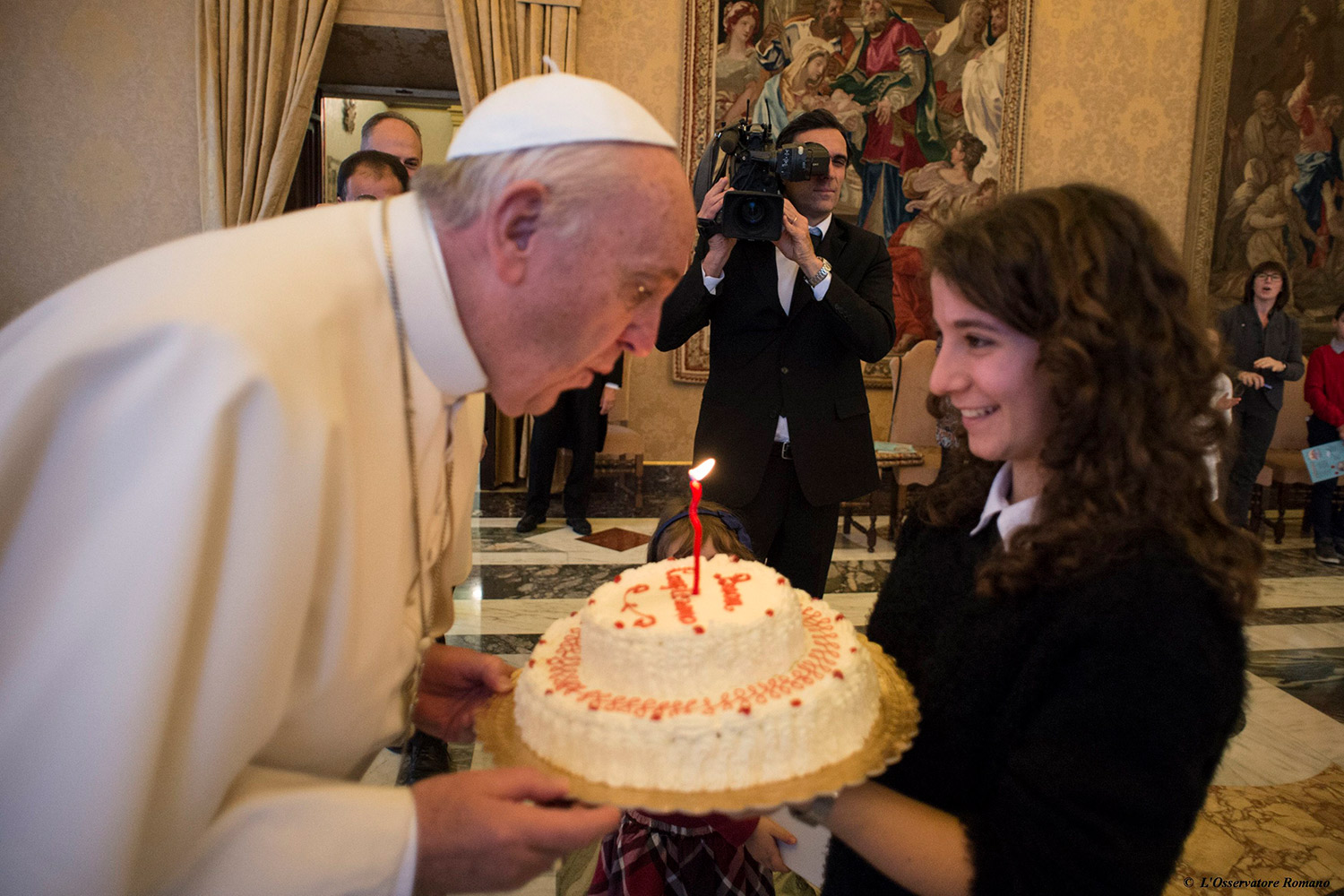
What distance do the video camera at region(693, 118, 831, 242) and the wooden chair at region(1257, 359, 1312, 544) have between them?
601 centimetres

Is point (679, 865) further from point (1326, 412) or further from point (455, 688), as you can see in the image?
point (1326, 412)

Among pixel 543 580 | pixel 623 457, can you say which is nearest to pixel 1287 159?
pixel 623 457

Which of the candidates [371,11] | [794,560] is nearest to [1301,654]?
[794,560]

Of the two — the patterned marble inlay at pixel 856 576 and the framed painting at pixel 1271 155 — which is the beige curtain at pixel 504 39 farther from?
the framed painting at pixel 1271 155

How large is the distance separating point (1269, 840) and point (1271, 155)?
7723mm

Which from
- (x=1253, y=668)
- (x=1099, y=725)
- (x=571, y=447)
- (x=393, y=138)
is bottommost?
(x=1253, y=668)

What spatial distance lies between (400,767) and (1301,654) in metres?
4.50

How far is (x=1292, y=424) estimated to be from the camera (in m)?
7.46

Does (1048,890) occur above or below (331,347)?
below

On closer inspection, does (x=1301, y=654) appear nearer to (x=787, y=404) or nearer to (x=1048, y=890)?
(x=787, y=404)

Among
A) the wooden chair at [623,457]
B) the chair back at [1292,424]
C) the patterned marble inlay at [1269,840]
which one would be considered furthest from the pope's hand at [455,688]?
the chair back at [1292,424]

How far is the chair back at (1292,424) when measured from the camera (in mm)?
7418

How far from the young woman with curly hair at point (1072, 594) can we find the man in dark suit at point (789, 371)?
5.22 ft

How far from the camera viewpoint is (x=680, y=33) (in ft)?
23.9
